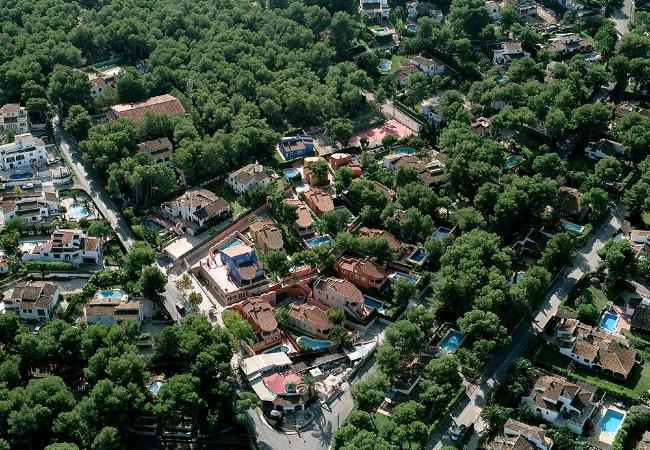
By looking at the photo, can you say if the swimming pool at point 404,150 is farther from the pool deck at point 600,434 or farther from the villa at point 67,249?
the pool deck at point 600,434

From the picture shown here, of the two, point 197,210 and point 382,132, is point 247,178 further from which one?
point 382,132

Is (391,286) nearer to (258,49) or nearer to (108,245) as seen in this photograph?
(108,245)

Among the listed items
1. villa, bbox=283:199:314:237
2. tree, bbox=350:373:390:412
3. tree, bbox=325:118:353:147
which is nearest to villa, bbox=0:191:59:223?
villa, bbox=283:199:314:237

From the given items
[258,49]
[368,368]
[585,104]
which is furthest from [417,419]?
[258,49]

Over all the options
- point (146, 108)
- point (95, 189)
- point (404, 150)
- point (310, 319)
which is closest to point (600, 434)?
point (310, 319)

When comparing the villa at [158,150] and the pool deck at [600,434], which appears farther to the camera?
the villa at [158,150]

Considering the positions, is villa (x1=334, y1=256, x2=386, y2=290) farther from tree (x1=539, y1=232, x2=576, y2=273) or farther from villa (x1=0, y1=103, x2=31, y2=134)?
villa (x1=0, y1=103, x2=31, y2=134)

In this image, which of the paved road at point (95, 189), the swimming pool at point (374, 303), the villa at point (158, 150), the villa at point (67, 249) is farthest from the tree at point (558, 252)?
the villa at point (67, 249)
